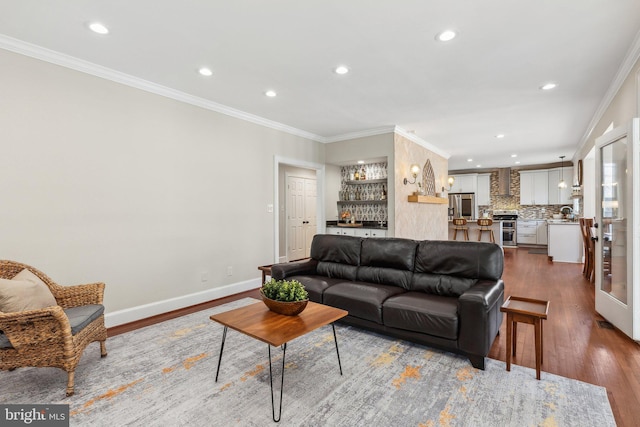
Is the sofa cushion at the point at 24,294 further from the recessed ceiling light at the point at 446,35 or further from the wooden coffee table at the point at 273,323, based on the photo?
the recessed ceiling light at the point at 446,35

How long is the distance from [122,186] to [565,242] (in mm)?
9007

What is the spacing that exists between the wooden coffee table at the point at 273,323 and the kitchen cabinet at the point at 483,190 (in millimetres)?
10463

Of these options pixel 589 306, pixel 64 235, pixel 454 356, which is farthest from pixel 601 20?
pixel 64 235

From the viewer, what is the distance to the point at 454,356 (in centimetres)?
267

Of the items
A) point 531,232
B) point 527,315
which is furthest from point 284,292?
point 531,232

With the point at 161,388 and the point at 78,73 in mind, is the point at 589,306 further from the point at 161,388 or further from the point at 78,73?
the point at 78,73

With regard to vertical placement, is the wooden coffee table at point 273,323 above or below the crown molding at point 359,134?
below

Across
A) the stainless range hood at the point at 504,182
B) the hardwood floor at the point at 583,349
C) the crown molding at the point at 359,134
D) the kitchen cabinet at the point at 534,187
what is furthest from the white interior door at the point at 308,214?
the kitchen cabinet at the point at 534,187

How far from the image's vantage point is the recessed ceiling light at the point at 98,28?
250cm

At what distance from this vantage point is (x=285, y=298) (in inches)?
92.3

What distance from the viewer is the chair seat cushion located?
2.07m

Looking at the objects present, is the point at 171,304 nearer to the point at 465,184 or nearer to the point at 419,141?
the point at 419,141

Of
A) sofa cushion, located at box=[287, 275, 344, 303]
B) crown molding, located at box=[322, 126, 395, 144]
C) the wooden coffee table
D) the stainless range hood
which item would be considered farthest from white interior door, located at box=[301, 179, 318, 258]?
the stainless range hood

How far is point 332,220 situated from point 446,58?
421 centimetres
